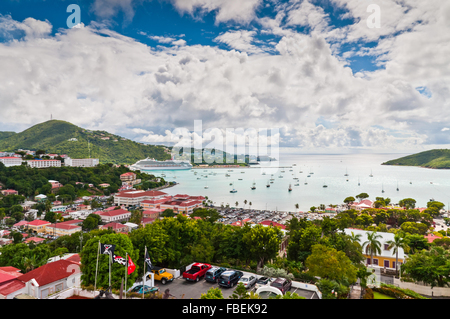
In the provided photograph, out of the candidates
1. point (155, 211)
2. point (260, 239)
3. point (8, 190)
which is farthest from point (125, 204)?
point (260, 239)

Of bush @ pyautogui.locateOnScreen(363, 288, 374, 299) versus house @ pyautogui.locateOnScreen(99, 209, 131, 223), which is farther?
house @ pyautogui.locateOnScreen(99, 209, 131, 223)

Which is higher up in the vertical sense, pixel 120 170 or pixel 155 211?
pixel 120 170

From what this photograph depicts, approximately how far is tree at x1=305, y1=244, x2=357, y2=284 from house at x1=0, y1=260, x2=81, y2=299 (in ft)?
18.9

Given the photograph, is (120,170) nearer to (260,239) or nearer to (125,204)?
(125,204)

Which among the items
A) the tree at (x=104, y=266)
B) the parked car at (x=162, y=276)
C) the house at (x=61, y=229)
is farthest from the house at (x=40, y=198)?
the parked car at (x=162, y=276)

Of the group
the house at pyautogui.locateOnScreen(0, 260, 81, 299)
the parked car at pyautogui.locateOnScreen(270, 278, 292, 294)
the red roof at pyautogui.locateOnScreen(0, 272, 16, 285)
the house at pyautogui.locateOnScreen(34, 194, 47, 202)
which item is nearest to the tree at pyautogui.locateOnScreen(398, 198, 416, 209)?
the parked car at pyautogui.locateOnScreen(270, 278, 292, 294)

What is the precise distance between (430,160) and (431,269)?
101721mm

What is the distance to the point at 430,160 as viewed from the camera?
8569 centimetres

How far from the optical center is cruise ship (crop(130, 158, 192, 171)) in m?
67.4

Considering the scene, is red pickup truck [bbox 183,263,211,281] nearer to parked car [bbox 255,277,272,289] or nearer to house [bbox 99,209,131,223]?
parked car [bbox 255,277,272,289]

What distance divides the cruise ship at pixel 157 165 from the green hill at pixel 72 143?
5740mm

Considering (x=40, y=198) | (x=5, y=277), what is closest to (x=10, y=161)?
(x=40, y=198)

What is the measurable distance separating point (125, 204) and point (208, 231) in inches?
1000
